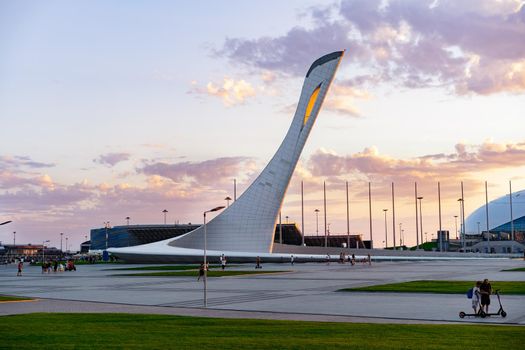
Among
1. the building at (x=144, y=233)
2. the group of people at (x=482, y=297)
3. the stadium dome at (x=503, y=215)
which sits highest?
the stadium dome at (x=503, y=215)

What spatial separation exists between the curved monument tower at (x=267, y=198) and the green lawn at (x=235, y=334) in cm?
4988

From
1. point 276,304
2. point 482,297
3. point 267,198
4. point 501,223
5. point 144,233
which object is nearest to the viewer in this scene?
point 482,297

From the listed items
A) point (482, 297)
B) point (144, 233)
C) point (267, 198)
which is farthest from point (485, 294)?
point (144, 233)

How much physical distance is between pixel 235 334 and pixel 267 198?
53460mm

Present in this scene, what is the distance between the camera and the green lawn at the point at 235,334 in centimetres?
1244

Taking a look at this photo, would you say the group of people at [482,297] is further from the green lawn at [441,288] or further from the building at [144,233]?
the building at [144,233]

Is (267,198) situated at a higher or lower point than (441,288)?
higher

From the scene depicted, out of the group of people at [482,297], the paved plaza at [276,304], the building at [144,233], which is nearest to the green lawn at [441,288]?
the paved plaza at [276,304]

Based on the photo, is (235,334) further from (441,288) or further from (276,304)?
(441,288)

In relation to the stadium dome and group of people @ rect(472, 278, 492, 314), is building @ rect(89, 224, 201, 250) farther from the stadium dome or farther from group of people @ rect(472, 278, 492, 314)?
group of people @ rect(472, 278, 492, 314)

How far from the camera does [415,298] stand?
23.1 meters

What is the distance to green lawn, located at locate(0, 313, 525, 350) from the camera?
12.4 m

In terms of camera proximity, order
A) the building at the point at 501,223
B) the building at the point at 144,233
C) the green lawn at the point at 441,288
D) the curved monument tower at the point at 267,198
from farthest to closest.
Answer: the building at the point at 501,223, the building at the point at 144,233, the curved monument tower at the point at 267,198, the green lawn at the point at 441,288

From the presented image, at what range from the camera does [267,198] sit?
6762cm
